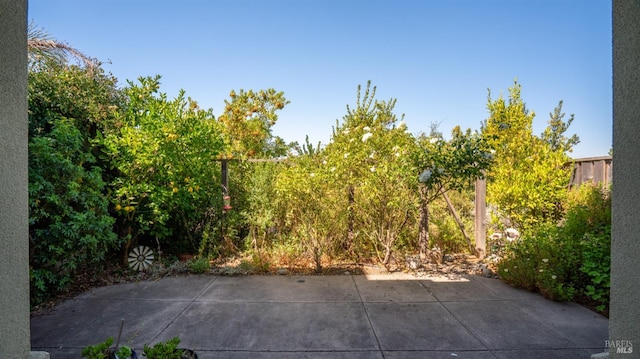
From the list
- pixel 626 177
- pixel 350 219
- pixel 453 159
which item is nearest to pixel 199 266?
pixel 350 219

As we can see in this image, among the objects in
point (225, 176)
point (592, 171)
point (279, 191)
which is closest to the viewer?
point (279, 191)

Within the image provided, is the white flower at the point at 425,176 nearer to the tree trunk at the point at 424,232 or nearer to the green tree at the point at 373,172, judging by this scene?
the green tree at the point at 373,172

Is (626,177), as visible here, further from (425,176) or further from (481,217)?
(481,217)

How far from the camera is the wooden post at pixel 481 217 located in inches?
198

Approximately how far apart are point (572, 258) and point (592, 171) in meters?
2.22

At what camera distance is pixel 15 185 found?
136cm

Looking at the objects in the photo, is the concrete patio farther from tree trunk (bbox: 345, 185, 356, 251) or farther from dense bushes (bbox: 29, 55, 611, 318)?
tree trunk (bbox: 345, 185, 356, 251)

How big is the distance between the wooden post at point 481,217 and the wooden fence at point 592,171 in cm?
151

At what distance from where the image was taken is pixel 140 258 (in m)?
4.50

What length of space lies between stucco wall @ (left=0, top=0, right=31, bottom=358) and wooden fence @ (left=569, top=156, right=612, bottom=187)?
6.29 m

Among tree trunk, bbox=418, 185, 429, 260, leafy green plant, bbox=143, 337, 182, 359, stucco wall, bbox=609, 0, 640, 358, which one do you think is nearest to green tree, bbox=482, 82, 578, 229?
tree trunk, bbox=418, 185, 429, 260

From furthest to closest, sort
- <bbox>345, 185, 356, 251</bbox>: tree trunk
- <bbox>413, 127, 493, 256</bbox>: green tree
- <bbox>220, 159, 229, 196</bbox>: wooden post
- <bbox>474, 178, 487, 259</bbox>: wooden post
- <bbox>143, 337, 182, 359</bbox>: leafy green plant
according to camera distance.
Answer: <bbox>220, 159, 229, 196</bbox>: wooden post, <bbox>474, 178, 487, 259</bbox>: wooden post, <bbox>345, 185, 356, 251</bbox>: tree trunk, <bbox>413, 127, 493, 256</bbox>: green tree, <bbox>143, 337, 182, 359</bbox>: leafy green plant

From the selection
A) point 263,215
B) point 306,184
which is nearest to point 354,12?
point 306,184

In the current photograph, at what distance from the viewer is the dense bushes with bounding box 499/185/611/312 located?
318 centimetres
